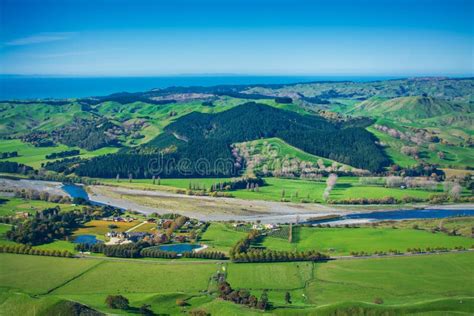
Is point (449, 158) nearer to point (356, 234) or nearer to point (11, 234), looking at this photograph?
point (356, 234)

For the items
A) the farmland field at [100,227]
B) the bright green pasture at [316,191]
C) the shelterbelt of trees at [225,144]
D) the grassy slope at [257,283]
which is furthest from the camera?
the shelterbelt of trees at [225,144]

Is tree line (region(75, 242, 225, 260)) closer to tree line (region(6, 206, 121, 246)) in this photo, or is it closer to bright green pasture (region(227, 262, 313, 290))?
bright green pasture (region(227, 262, 313, 290))

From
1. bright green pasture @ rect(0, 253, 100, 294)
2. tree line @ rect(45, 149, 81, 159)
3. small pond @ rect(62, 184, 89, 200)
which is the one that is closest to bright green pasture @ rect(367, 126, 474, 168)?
small pond @ rect(62, 184, 89, 200)

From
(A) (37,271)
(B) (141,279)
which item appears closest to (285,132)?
(B) (141,279)

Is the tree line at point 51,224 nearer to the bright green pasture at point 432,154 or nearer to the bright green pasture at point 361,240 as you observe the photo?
the bright green pasture at point 361,240

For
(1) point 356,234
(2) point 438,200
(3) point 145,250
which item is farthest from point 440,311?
(2) point 438,200

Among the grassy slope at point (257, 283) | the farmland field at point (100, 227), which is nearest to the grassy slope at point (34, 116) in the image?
the farmland field at point (100, 227)

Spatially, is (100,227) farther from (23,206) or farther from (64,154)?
(64,154)
